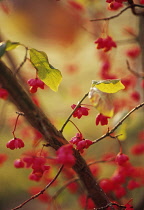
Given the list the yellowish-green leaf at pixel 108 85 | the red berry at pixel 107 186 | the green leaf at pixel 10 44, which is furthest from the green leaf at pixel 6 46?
the red berry at pixel 107 186

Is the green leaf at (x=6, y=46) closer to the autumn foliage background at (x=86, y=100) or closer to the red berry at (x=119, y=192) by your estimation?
the autumn foliage background at (x=86, y=100)

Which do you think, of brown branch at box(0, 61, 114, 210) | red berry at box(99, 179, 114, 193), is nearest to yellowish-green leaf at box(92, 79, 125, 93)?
brown branch at box(0, 61, 114, 210)

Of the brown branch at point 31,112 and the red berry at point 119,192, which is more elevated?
the brown branch at point 31,112

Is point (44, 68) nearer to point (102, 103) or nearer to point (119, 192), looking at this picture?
point (102, 103)

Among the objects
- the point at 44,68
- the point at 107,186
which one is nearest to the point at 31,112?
the point at 44,68

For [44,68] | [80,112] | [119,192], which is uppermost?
[44,68]

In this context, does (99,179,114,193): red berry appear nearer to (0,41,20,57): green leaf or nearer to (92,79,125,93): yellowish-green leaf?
(92,79,125,93): yellowish-green leaf

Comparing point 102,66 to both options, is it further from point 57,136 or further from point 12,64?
point 57,136

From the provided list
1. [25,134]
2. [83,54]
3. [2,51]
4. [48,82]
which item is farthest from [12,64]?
[83,54]

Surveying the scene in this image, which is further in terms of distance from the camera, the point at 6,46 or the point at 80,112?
the point at 80,112
